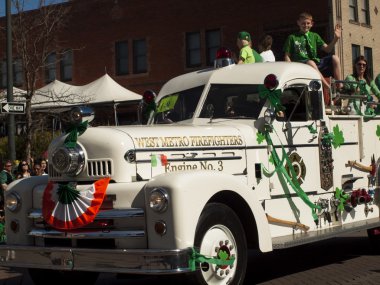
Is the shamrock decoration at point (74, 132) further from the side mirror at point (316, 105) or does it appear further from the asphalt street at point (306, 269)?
the side mirror at point (316, 105)

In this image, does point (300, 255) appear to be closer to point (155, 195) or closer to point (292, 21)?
point (155, 195)

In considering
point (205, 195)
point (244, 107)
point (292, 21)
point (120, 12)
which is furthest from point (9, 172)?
point (120, 12)

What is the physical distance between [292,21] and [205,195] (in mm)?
24802

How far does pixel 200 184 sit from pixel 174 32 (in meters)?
27.8

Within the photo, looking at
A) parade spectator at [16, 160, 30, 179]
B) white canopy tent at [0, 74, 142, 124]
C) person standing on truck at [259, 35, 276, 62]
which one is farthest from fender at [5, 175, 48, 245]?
white canopy tent at [0, 74, 142, 124]

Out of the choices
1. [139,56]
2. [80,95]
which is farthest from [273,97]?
[139,56]

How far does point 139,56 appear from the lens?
1345 inches

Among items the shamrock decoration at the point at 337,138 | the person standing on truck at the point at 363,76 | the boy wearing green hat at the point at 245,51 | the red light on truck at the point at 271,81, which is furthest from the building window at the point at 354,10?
the red light on truck at the point at 271,81

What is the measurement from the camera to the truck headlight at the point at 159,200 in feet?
18.2

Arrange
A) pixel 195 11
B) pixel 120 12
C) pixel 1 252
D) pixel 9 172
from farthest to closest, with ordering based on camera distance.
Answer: pixel 120 12 < pixel 195 11 < pixel 9 172 < pixel 1 252

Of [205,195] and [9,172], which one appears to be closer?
[205,195]

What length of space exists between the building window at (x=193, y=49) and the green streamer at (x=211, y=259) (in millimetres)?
26458

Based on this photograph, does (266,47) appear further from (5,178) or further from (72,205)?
(5,178)

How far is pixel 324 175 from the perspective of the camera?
767 centimetres
